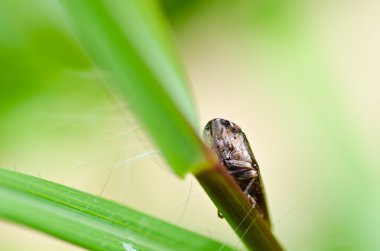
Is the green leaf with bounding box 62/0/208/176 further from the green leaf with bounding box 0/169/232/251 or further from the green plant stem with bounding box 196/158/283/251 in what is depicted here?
the green leaf with bounding box 0/169/232/251

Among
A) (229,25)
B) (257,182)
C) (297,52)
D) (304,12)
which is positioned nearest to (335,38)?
(304,12)

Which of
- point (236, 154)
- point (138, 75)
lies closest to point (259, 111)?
point (236, 154)

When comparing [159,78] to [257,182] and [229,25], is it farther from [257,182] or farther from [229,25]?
[229,25]

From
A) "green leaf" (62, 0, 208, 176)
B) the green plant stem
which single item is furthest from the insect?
"green leaf" (62, 0, 208, 176)

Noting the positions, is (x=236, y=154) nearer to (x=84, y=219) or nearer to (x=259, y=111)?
(x=84, y=219)

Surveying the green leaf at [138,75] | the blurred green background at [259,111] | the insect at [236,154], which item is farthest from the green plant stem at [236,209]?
Answer: the blurred green background at [259,111]

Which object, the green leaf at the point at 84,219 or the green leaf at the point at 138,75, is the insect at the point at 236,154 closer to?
the green leaf at the point at 84,219
